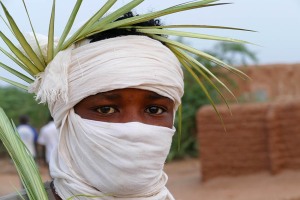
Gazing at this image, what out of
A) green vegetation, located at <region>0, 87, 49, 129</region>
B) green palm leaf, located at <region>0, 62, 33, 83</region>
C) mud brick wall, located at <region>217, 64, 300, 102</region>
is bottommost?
mud brick wall, located at <region>217, 64, 300, 102</region>

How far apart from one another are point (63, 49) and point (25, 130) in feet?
27.1

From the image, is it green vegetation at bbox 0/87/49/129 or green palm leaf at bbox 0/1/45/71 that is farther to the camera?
green vegetation at bbox 0/87/49/129

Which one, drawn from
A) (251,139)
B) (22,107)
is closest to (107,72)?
(251,139)

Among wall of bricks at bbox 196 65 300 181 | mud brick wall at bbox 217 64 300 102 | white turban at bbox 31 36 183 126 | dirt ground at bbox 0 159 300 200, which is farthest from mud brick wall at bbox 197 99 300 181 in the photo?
mud brick wall at bbox 217 64 300 102

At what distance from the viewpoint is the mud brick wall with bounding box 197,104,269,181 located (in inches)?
509

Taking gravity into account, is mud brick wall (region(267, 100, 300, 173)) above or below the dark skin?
below

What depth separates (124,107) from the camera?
87.4 inches

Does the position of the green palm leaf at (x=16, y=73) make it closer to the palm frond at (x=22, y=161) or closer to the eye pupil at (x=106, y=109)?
the palm frond at (x=22, y=161)

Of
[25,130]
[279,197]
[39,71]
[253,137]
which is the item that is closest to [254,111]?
[253,137]

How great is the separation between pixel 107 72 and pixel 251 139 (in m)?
11.0

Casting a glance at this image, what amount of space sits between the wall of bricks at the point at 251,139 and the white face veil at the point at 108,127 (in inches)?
406

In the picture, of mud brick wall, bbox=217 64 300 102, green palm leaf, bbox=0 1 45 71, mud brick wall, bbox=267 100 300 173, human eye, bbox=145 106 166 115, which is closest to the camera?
green palm leaf, bbox=0 1 45 71

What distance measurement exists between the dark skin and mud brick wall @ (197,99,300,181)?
410 inches

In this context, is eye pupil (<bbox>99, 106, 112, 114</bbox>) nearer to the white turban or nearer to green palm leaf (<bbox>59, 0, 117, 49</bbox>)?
the white turban
